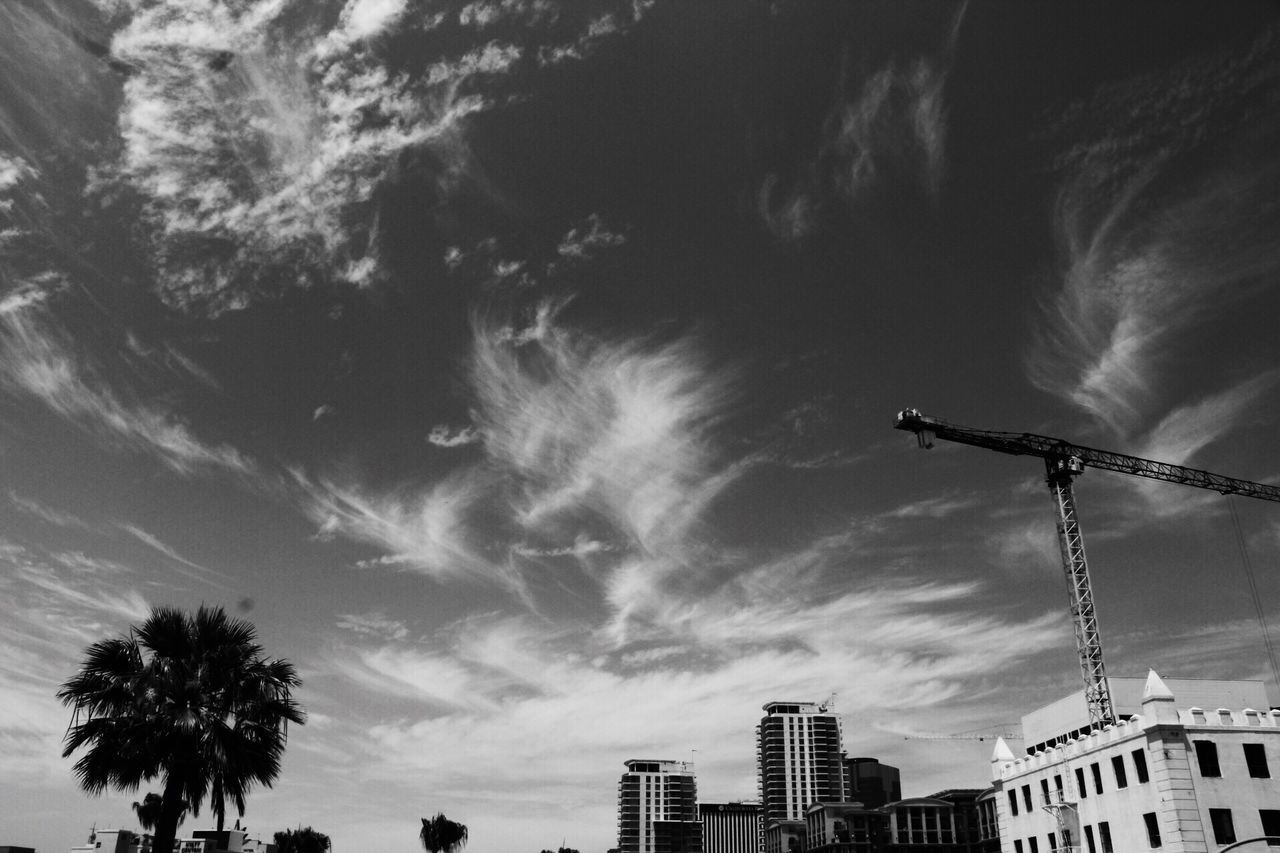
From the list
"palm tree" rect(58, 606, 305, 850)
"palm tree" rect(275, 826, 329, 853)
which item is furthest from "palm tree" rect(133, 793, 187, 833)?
"palm tree" rect(58, 606, 305, 850)

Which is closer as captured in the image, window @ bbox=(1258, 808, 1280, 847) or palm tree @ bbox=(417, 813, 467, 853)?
window @ bbox=(1258, 808, 1280, 847)

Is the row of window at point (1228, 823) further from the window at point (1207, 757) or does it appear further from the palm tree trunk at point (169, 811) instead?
the palm tree trunk at point (169, 811)

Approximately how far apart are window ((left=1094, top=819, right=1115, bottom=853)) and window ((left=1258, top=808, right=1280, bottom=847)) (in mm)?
8261

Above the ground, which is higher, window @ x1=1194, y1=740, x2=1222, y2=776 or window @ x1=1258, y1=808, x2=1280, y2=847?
window @ x1=1194, y1=740, x2=1222, y2=776

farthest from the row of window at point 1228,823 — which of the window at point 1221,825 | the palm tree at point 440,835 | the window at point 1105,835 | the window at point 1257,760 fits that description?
the palm tree at point 440,835

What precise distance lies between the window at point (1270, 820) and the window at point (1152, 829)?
5199 mm

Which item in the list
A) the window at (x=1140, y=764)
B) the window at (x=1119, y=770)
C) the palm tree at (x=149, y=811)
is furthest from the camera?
the palm tree at (x=149, y=811)

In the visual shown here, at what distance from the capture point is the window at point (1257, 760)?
49.4m

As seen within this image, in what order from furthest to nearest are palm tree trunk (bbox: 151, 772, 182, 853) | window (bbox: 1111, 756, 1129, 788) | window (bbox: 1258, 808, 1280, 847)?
1. window (bbox: 1111, 756, 1129, 788)
2. window (bbox: 1258, 808, 1280, 847)
3. palm tree trunk (bbox: 151, 772, 182, 853)

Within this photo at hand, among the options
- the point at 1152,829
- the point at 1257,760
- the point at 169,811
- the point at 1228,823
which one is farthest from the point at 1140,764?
the point at 169,811

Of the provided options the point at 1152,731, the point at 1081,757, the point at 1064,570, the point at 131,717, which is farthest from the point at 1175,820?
the point at 1064,570

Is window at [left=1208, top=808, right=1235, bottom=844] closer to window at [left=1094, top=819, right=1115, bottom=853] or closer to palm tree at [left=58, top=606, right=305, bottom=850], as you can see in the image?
window at [left=1094, top=819, right=1115, bottom=853]

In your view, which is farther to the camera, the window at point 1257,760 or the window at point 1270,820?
the window at point 1257,760

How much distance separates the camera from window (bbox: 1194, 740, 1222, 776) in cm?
4906
